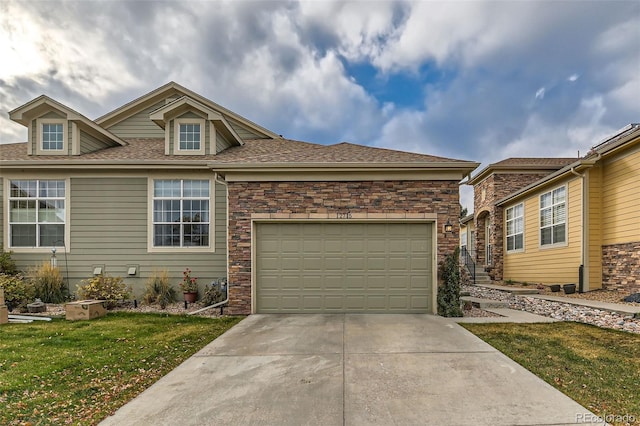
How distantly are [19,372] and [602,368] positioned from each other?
7820 millimetres

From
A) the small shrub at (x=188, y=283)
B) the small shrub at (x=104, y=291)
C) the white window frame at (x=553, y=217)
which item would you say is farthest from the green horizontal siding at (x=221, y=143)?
the white window frame at (x=553, y=217)

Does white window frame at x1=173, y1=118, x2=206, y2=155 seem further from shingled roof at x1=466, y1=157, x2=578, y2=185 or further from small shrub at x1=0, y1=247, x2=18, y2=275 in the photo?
shingled roof at x1=466, y1=157, x2=578, y2=185

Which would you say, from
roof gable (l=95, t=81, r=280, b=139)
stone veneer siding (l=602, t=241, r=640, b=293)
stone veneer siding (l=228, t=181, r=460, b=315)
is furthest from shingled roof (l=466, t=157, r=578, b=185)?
roof gable (l=95, t=81, r=280, b=139)

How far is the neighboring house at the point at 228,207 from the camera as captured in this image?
320 inches

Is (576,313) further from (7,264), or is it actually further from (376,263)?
(7,264)

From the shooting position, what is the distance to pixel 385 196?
8.18 metres

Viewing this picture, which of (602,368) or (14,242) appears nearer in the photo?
(602,368)

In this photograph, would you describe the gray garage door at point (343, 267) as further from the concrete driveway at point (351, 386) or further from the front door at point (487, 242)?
the front door at point (487, 242)

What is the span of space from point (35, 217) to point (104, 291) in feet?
12.0

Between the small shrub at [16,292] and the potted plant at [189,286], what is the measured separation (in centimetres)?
389

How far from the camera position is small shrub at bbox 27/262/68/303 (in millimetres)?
9648

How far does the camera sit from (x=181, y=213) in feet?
33.6

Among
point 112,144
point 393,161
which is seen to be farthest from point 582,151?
point 112,144

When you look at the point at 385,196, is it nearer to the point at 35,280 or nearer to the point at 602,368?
the point at 602,368
